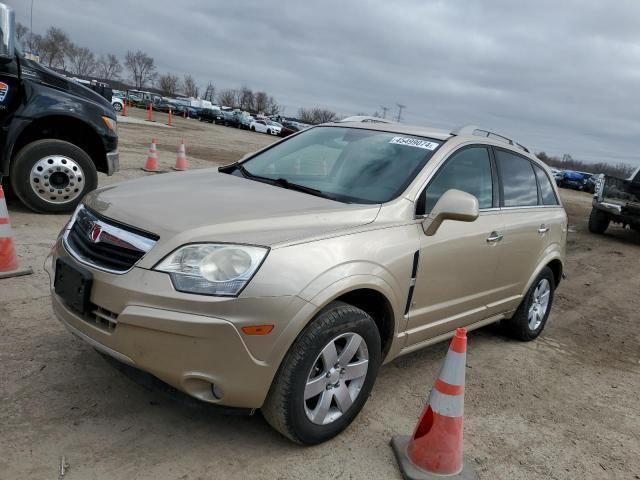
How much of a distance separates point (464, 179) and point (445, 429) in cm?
176

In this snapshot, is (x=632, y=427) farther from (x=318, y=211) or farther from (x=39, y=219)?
(x=39, y=219)

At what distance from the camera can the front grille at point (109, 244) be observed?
99.9 inches

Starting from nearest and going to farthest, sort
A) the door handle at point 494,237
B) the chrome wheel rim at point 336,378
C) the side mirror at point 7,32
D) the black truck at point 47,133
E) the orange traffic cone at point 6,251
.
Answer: the chrome wheel rim at point 336,378, the door handle at point 494,237, the orange traffic cone at point 6,251, the side mirror at point 7,32, the black truck at point 47,133

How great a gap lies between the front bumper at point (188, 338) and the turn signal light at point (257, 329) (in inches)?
1.0

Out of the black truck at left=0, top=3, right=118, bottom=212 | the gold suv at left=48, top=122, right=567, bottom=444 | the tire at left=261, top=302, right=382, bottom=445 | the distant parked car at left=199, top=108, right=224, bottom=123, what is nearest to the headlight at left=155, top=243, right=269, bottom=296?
the gold suv at left=48, top=122, right=567, bottom=444

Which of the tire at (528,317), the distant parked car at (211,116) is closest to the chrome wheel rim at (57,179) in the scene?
the tire at (528,317)

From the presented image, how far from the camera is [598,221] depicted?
41.4 ft

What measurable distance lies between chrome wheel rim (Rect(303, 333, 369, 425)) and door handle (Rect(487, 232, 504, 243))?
56.0 inches

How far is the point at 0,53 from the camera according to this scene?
555cm

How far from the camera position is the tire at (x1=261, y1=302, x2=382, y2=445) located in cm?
258

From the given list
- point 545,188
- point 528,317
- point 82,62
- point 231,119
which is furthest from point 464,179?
point 82,62

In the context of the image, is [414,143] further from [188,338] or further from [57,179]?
[57,179]

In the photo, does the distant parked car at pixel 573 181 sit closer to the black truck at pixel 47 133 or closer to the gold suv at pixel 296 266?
the black truck at pixel 47 133

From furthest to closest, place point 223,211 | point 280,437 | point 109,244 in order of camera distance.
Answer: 1. point 280,437
2. point 223,211
3. point 109,244
